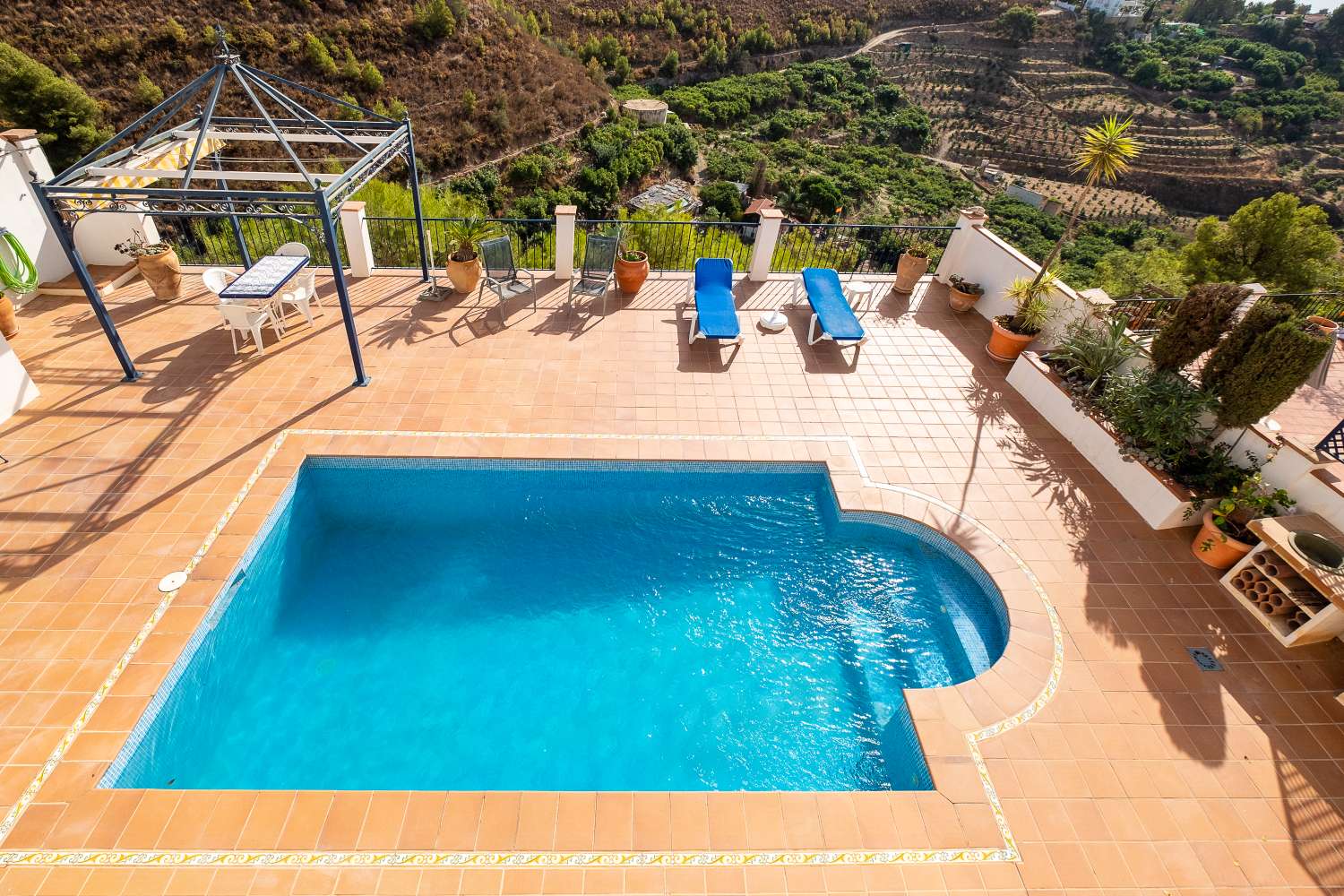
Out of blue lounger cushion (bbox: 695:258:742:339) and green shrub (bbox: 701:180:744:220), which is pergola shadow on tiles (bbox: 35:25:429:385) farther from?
green shrub (bbox: 701:180:744:220)

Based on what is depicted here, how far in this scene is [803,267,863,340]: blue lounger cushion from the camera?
8.74m

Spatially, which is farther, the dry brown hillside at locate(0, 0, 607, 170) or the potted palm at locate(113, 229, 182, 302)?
the dry brown hillside at locate(0, 0, 607, 170)

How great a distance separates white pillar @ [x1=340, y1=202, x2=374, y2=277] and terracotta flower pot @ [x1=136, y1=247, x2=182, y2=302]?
222 cm

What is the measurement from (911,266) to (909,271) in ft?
0.32

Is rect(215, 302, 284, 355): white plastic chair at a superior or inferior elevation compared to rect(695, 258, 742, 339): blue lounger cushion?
inferior

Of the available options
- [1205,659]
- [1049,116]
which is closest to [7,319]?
[1205,659]

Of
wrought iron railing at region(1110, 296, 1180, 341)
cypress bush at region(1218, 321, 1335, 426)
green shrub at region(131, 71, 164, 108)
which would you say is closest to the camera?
cypress bush at region(1218, 321, 1335, 426)

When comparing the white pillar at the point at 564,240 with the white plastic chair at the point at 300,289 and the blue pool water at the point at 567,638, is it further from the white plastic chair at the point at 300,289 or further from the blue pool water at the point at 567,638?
the blue pool water at the point at 567,638

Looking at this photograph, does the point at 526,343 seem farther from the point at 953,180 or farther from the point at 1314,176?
the point at 1314,176

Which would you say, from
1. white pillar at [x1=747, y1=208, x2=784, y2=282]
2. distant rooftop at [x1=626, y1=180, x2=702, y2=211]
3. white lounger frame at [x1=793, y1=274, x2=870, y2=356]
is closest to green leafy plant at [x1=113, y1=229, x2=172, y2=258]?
white pillar at [x1=747, y1=208, x2=784, y2=282]

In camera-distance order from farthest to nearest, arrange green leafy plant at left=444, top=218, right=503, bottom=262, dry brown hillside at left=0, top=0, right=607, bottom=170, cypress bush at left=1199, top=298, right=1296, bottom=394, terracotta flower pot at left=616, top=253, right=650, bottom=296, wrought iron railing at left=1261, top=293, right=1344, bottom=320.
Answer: dry brown hillside at left=0, top=0, right=607, bottom=170 < terracotta flower pot at left=616, top=253, right=650, bottom=296 < wrought iron railing at left=1261, top=293, right=1344, bottom=320 < green leafy plant at left=444, top=218, right=503, bottom=262 < cypress bush at left=1199, top=298, right=1296, bottom=394

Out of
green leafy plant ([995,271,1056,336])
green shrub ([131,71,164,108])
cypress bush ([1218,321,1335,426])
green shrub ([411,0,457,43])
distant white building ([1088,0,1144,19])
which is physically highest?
distant white building ([1088,0,1144,19])

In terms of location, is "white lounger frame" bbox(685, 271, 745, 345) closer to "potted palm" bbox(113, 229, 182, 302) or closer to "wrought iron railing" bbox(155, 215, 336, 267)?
"wrought iron railing" bbox(155, 215, 336, 267)

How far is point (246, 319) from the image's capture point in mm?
7723
